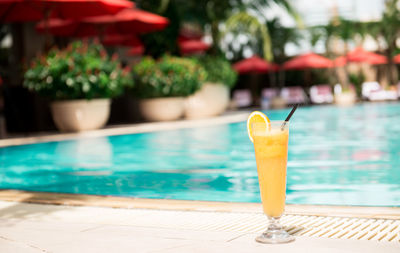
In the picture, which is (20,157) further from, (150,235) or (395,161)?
(150,235)

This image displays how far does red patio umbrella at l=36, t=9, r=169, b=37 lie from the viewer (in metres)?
14.7

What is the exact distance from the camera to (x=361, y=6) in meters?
37.6

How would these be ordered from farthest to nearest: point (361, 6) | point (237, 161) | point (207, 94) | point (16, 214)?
1. point (361, 6)
2. point (207, 94)
3. point (237, 161)
4. point (16, 214)

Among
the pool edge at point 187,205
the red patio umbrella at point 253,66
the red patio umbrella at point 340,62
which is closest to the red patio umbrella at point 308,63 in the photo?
the red patio umbrella at point 340,62

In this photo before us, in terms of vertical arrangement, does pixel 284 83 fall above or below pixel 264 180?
below

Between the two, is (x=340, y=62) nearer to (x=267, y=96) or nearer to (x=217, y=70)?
(x=267, y=96)

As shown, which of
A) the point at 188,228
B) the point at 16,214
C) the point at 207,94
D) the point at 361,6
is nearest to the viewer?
the point at 188,228

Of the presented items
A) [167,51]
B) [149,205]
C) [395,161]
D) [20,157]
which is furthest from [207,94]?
[149,205]

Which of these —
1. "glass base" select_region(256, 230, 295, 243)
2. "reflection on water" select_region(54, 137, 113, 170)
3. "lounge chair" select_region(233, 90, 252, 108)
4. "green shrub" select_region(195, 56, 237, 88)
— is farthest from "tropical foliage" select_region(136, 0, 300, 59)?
"glass base" select_region(256, 230, 295, 243)

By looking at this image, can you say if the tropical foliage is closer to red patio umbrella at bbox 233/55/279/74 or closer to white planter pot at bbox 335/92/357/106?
red patio umbrella at bbox 233/55/279/74

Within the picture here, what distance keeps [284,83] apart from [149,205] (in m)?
24.6

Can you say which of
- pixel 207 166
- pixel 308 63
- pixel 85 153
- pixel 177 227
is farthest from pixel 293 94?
pixel 177 227

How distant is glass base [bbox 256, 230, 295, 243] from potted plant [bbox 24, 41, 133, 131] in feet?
32.3

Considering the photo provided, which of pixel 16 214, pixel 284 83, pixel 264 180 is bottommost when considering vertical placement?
pixel 284 83
